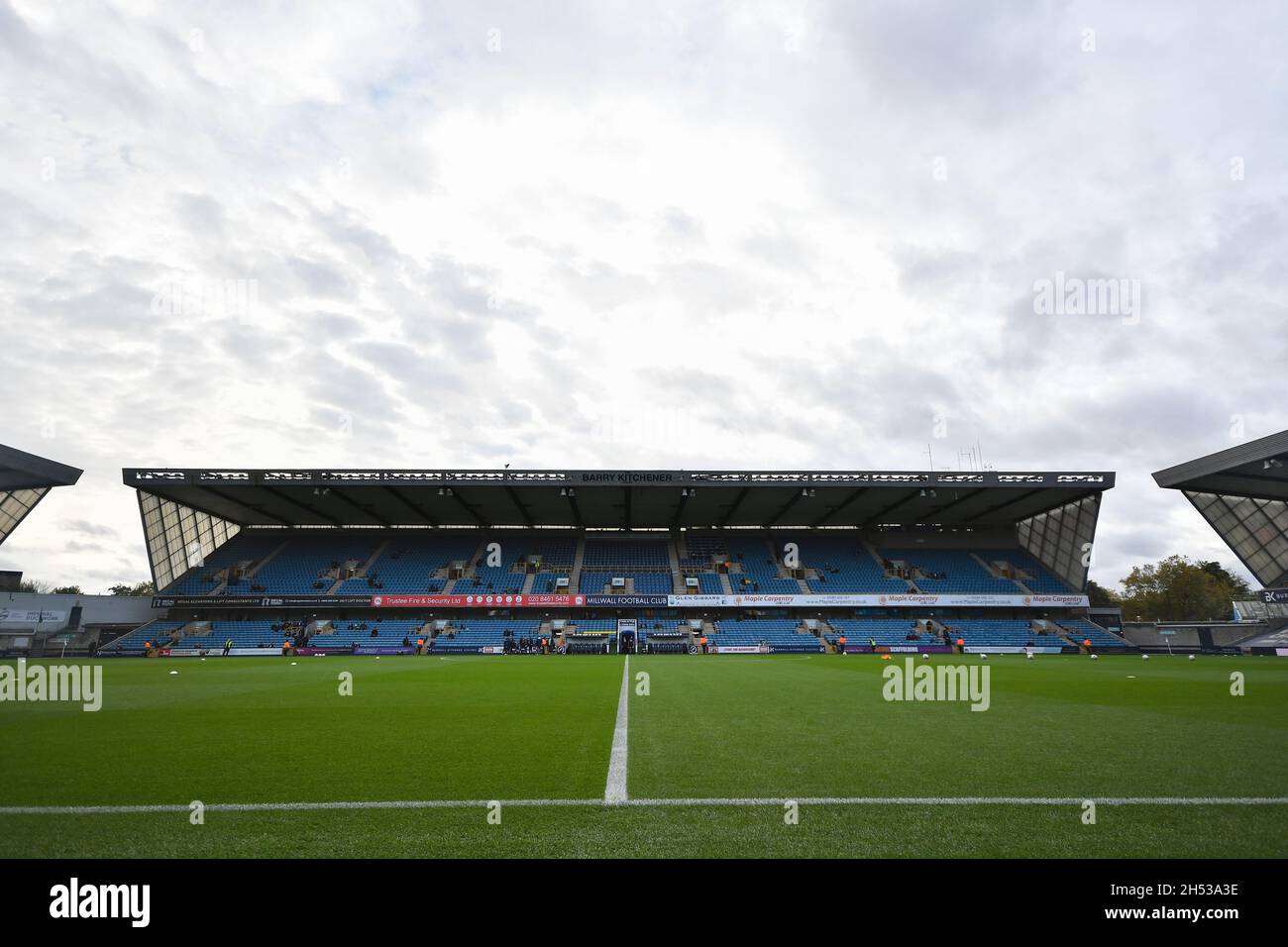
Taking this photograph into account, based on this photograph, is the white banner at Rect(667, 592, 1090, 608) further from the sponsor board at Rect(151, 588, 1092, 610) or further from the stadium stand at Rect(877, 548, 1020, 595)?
the stadium stand at Rect(877, 548, 1020, 595)

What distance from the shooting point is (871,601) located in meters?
46.8

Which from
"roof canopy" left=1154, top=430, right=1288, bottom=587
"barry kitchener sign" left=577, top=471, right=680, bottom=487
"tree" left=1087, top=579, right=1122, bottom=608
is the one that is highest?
"barry kitchener sign" left=577, top=471, right=680, bottom=487

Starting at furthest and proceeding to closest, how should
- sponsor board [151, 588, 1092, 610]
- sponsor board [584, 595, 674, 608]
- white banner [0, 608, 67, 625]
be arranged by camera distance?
sponsor board [584, 595, 674, 608]
sponsor board [151, 588, 1092, 610]
white banner [0, 608, 67, 625]

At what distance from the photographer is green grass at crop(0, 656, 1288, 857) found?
3543 millimetres

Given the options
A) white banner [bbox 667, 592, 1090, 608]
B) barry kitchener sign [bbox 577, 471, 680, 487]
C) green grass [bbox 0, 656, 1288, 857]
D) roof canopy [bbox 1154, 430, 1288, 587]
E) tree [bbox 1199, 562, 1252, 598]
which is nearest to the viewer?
green grass [bbox 0, 656, 1288, 857]

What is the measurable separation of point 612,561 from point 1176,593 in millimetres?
64253

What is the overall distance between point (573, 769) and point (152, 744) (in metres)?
5.17

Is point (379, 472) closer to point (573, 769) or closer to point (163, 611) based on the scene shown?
point (163, 611)

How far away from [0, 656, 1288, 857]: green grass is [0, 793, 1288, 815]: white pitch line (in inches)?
4.5

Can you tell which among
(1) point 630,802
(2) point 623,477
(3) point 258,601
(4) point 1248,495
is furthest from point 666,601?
(1) point 630,802

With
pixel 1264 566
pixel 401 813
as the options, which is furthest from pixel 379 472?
pixel 1264 566

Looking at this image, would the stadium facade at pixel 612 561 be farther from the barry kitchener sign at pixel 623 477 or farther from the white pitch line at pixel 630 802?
the white pitch line at pixel 630 802
